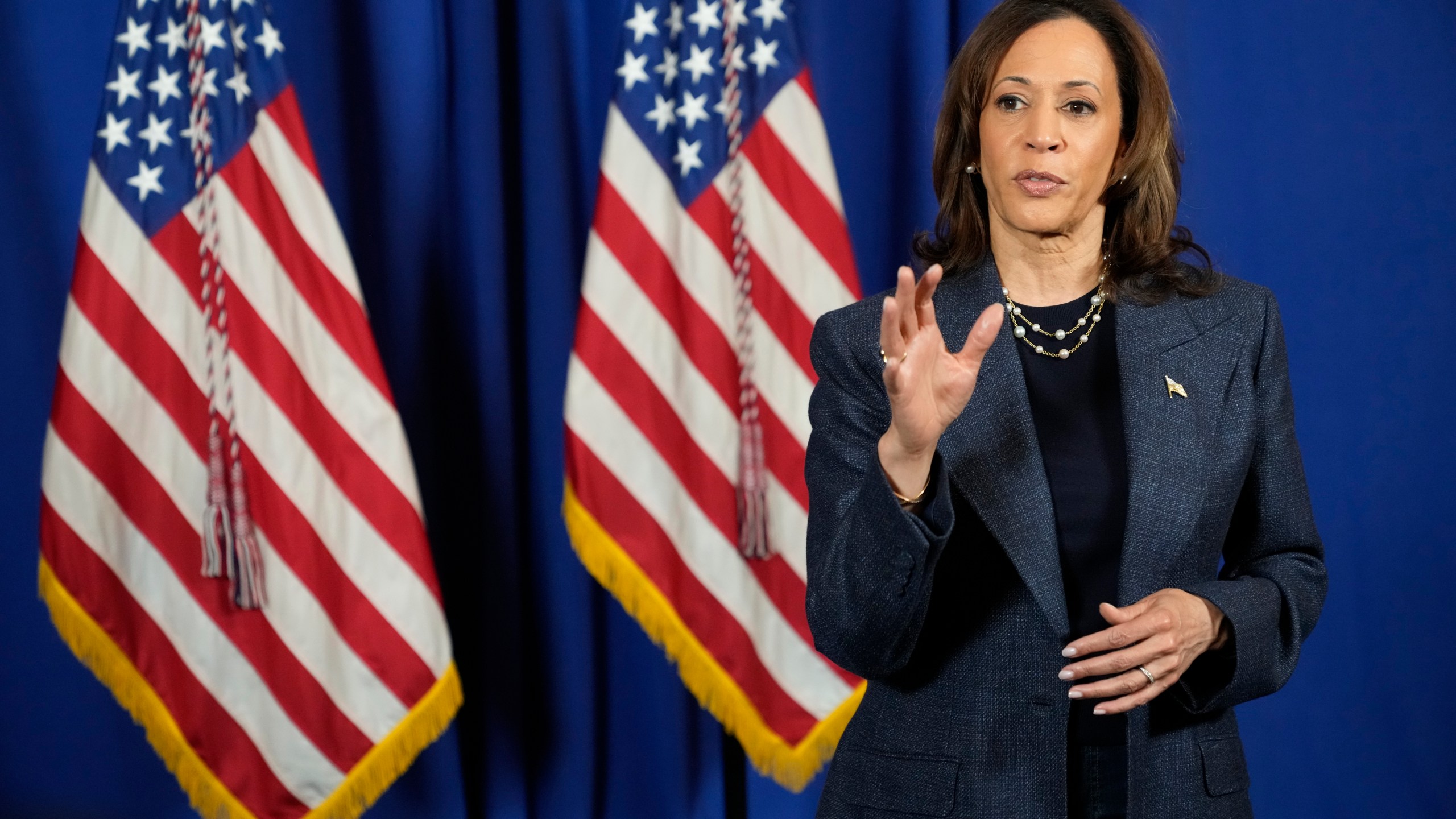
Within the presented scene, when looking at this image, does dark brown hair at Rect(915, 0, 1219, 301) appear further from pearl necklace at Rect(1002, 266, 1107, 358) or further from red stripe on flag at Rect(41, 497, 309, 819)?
red stripe on flag at Rect(41, 497, 309, 819)

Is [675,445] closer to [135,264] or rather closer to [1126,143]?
[135,264]

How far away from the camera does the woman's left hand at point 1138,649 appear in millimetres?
1032

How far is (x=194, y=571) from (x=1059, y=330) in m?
1.77

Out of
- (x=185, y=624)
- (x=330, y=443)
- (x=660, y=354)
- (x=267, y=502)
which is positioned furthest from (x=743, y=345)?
(x=185, y=624)

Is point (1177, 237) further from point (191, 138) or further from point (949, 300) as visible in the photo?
point (191, 138)

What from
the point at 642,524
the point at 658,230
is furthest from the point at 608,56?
the point at 642,524

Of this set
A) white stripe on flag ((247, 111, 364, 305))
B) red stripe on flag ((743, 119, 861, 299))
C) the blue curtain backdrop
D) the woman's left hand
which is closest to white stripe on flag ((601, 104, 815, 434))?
red stripe on flag ((743, 119, 861, 299))

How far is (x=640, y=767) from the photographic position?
2.96 m

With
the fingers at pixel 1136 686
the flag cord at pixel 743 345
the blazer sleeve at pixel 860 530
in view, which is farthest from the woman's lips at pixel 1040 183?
the flag cord at pixel 743 345

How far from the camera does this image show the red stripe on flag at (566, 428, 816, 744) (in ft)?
8.11

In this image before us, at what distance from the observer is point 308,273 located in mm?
2400

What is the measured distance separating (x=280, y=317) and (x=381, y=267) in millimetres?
449

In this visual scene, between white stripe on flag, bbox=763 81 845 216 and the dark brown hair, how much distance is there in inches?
45.6

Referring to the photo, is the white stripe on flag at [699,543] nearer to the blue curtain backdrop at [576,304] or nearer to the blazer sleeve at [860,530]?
the blue curtain backdrop at [576,304]
